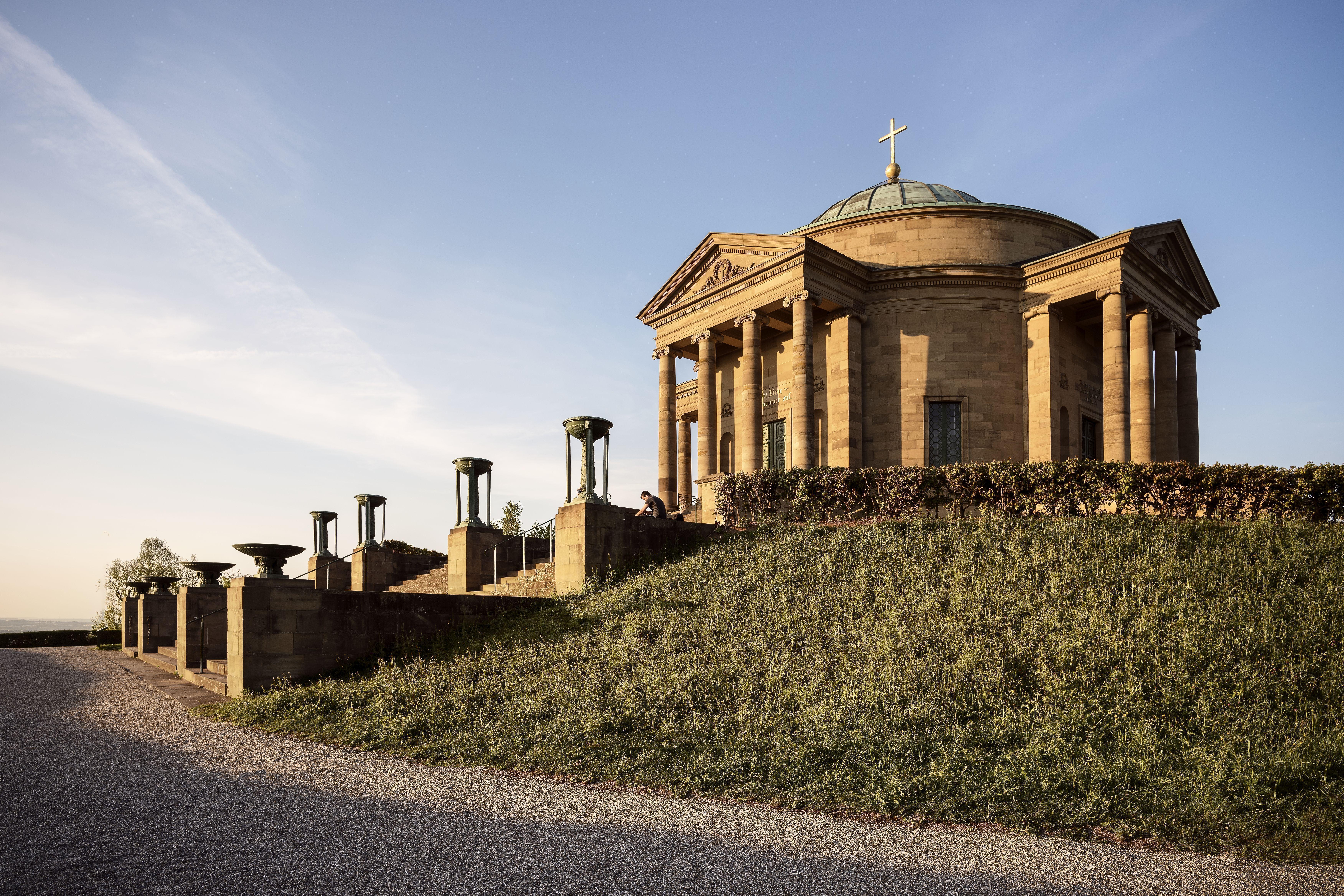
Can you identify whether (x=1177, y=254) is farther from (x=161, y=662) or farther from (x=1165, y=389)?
(x=161, y=662)

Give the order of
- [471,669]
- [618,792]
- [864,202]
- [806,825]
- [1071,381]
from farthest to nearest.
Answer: [864,202] < [1071,381] < [471,669] < [618,792] < [806,825]

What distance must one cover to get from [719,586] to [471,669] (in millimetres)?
4289

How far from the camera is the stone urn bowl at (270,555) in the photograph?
50.3 ft

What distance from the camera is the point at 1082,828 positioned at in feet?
19.3

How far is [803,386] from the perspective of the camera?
2359cm

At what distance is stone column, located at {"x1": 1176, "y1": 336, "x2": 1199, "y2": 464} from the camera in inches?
1042

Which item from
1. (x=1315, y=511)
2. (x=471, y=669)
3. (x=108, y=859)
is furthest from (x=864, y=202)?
(x=108, y=859)

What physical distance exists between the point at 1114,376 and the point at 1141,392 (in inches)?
32.2

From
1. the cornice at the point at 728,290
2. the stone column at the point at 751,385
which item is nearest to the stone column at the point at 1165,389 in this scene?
the cornice at the point at 728,290

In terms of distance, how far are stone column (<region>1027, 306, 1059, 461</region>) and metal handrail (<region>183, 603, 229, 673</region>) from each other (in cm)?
2059

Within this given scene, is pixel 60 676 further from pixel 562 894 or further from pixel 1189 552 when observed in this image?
pixel 1189 552

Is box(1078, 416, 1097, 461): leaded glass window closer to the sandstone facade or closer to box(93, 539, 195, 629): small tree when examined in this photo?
the sandstone facade

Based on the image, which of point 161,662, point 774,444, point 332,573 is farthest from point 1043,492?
point 161,662

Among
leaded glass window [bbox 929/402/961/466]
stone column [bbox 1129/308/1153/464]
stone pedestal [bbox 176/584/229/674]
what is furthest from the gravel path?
leaded glass window [bbox 929/402/961/466]
